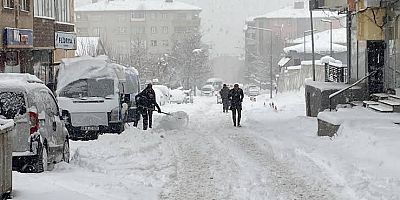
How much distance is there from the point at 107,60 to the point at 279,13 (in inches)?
4981

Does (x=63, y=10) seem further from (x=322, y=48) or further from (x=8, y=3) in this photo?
(x=322, y=48)

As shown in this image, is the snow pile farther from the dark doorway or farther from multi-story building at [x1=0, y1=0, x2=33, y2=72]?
multi-story building at [x1=0, y1=0, x2=33, y2=72]

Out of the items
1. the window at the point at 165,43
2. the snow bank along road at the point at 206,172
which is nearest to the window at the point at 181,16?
the window at the point at 165,43

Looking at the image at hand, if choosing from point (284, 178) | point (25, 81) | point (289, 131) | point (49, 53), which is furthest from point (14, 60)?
point (284, 178)

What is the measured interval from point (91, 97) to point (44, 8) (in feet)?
50.2

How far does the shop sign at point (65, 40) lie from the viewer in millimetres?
36906

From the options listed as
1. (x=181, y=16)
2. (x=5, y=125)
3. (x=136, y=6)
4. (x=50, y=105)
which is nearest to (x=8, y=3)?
(x=50, y=105)

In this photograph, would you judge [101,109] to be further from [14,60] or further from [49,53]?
[49,53]

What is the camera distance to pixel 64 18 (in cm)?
3978

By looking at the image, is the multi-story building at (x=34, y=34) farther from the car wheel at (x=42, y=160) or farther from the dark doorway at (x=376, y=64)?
the car wheel at (x=42, y=160)

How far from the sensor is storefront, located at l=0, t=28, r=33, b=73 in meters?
28.6

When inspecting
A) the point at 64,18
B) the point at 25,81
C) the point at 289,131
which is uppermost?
the point at 64,18

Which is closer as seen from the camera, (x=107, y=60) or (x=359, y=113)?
(x=359, y=113)

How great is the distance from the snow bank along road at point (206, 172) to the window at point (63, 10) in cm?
2035
